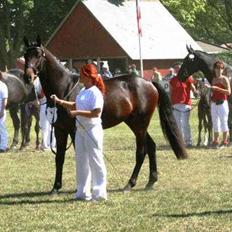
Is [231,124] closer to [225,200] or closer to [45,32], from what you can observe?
[225,200]

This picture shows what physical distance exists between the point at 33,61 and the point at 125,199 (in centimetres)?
250

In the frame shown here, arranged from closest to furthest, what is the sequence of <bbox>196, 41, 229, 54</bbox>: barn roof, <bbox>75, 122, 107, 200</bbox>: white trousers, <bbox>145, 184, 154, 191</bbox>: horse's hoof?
<bbox>75, 122, 107, 200</bbox>: white trousers → <bbox>145, 184, 154, 191</bbox>: horse's hoof → <bbox>196, 41, 229, 54</bbox>: barn roof

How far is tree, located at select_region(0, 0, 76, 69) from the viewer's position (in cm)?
4569

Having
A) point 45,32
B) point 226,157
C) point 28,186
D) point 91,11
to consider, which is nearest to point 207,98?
point 226,157

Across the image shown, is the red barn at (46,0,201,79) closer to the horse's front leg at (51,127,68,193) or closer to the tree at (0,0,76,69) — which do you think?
the tree at (0,0,76,69)

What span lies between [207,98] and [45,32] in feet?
108

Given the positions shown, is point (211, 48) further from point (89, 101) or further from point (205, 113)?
point (89, 101)

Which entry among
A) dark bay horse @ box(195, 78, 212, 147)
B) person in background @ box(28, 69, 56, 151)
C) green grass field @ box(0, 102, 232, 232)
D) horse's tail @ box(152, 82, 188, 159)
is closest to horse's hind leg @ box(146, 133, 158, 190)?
green grass field @ box(0, 102, 232, 232)

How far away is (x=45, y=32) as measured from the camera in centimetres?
4997

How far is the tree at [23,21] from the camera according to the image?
4569cm

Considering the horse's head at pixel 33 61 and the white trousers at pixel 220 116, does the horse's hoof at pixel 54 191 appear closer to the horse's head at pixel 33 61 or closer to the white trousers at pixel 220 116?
the horse's head at pixel 33 61

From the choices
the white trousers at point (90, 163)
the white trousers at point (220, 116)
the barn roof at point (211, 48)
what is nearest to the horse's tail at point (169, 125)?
the white trousers at point (90, 163)

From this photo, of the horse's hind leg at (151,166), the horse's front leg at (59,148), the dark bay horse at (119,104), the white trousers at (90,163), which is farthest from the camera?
the horse's hind leg at (151,166)

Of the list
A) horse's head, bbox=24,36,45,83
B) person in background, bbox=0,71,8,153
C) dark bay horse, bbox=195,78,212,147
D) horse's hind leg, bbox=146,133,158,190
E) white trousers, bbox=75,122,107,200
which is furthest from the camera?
dark bay horse, bbox=195,78,212,147
